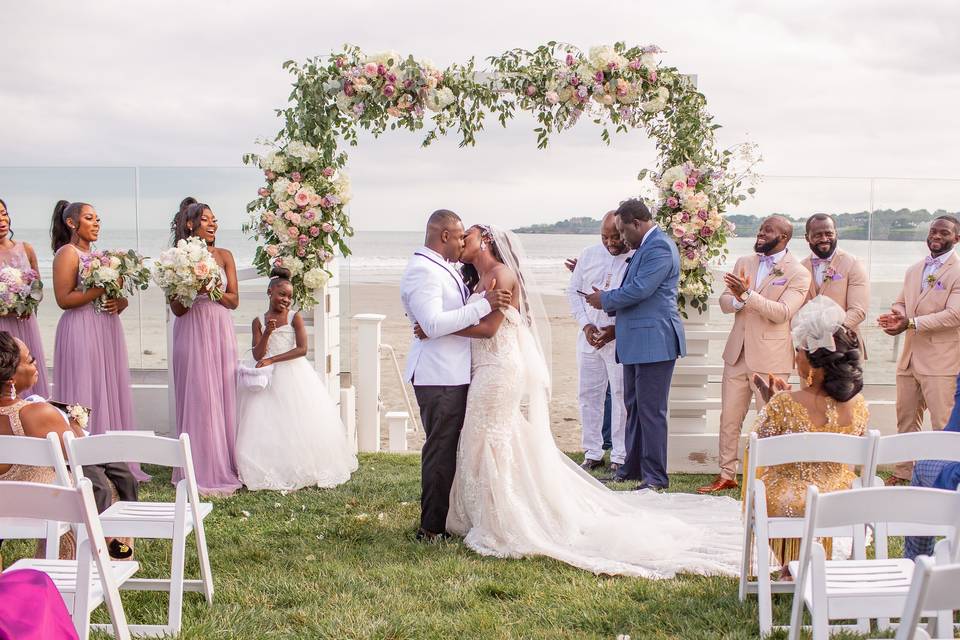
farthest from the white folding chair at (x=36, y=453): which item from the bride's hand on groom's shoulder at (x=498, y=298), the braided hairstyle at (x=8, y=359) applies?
the bride's hand on groom's shoulder at (x=498, y=298)

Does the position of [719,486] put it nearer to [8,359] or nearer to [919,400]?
[919,400]

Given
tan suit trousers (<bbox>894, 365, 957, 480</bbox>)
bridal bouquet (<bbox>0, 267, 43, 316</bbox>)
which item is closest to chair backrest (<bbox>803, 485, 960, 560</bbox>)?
tan suit trousers (<bbox>894, 365, 957, 480</bbox>)

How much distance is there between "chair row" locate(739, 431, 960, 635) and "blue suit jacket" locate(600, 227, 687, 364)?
2.66 m

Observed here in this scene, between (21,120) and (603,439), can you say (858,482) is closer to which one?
(603,439)

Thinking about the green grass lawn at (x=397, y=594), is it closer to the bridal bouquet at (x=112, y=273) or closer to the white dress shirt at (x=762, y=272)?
the bridal bouquet at (x=112, y=273)

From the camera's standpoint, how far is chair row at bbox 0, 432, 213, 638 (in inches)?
106

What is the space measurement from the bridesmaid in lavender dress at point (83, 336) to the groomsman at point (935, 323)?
18.4ft

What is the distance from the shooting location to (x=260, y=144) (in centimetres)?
695

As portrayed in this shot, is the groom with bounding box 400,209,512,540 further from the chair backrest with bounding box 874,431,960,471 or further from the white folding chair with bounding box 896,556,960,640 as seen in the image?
the white folding chair with bounding box 896,556,960,640

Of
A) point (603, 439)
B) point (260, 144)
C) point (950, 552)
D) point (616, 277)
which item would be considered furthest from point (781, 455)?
point (260, 144)

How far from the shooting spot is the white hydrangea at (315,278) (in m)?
6.83

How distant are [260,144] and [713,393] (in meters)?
6.07

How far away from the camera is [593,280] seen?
7125 mm

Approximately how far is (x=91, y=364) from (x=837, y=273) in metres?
5.46
